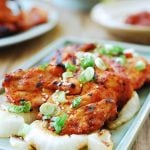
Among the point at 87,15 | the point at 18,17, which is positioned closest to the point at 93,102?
the point at 18,17

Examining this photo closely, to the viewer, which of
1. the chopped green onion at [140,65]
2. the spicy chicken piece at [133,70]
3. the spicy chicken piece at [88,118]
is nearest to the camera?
the spicy chicken piece at [88,118]

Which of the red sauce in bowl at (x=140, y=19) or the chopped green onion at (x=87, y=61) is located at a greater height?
the chopped green onion at (x=87, y=61)

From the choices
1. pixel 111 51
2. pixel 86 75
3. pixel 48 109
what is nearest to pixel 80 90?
pixel 86 75

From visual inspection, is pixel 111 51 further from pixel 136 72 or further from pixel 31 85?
pixel 31 85

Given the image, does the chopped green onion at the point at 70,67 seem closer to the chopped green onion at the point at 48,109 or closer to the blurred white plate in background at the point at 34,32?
the chopped green onion at the point at 48,109

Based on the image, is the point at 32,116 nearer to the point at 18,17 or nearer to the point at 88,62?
the point at 88,62

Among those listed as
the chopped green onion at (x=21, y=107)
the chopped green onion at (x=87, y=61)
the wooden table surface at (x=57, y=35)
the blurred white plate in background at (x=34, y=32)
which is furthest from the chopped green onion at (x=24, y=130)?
the blurred white plate in background at (x=34, y=32)

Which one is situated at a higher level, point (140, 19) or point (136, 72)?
point (136, 72)
